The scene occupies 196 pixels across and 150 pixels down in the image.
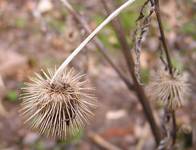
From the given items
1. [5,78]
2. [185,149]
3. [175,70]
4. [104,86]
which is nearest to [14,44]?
[5,78]

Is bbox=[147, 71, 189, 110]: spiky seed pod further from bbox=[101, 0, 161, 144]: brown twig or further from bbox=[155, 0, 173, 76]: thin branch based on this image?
bbox=[101, 0, 161, 144]: brown twig

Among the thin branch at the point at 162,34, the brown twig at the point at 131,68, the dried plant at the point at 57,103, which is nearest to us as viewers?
the dried plant at the point at 57,103

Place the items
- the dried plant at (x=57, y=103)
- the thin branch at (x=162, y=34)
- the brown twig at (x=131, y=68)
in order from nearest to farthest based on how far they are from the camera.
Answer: the dried plant at (x=57, y=103)
the thin branch at (x=162, y=34)
the brown twig at (x=131, y=68)

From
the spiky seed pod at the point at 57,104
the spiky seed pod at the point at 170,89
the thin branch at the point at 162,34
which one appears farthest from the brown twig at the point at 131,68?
the spiky seed pod at the point at 57,104

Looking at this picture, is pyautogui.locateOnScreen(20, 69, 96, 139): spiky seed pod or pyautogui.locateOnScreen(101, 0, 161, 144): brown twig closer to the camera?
pyautogui.locateOnScreen(20, 69, 96, 139): spiky seed pod

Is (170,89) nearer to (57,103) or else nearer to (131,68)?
(131,68)

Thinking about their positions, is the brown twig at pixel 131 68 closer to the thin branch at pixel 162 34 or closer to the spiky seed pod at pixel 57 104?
the thin branch at pixel 162 34

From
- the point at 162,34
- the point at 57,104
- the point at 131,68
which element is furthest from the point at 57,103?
the point at 131,68

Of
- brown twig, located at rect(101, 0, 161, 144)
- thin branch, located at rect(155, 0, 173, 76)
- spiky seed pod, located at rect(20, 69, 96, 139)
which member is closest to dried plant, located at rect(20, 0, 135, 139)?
spiky seed pod, located at rect(20, 69, 96, 139)

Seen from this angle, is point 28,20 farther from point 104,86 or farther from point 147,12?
point 147,12
